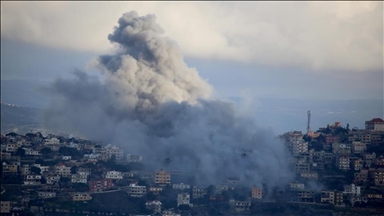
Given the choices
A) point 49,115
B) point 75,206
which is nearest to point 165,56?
point 49,115

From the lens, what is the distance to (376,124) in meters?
62.7

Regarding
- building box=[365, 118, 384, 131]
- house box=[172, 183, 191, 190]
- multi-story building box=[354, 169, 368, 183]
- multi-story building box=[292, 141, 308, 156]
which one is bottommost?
house box=[172, 183, 191, 190]

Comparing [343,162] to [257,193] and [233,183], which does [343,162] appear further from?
[257,193]

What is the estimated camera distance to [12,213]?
4803 centimetres

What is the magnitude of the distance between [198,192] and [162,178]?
2.97 metres

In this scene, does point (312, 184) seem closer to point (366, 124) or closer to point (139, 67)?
point (366, 124)

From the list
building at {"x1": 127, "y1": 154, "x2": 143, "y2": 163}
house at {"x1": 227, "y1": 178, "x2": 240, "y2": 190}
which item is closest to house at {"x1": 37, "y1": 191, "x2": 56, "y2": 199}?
building at {"x1": 127, "y1": 154, "x2": 143, "y2": 163}

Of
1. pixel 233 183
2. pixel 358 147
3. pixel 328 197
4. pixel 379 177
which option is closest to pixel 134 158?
pixel 233 183

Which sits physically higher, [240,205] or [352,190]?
[352,190]

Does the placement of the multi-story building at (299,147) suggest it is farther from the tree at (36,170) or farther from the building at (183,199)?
the tree at (36,170)

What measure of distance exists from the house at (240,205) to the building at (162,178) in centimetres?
452

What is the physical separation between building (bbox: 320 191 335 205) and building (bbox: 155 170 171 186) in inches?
314

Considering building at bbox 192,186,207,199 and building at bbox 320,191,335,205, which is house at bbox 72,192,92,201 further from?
building at bbox 320,191,335,205

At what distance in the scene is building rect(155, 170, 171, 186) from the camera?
5575 cm
